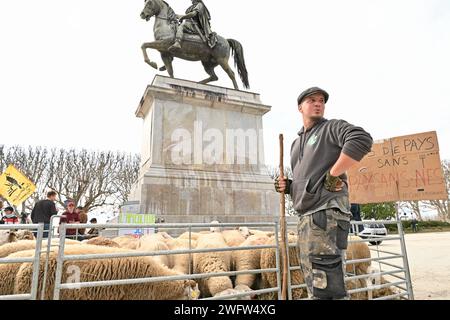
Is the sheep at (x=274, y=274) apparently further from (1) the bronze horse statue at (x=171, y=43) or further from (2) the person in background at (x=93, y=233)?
(1) the bronze horse statue at (x=171, y=43)

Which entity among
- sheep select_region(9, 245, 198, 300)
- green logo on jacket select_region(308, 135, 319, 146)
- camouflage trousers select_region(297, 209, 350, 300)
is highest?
green logo on jacket select_region(308, 135, 319, 146)

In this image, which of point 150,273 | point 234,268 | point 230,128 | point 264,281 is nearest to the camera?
point 150,273

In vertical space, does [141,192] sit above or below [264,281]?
above

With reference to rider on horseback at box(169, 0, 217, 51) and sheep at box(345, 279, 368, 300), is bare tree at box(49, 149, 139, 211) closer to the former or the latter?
rider on horseback at box(169, 0, 217, 51)

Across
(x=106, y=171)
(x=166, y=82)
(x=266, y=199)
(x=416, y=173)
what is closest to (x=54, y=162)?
(x=106, y=171)

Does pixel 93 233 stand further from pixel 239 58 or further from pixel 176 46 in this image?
pixel 239 58

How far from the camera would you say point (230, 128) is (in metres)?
10.3

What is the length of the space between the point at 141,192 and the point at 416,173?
6.51m

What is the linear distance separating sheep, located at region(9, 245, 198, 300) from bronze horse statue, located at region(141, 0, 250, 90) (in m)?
8.53

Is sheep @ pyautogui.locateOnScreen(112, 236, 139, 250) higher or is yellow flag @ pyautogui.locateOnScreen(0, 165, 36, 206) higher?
yellow flag @ pyautogui.locateOnScreen(0, 165, 36, 206)

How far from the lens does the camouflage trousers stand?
73.9 inches

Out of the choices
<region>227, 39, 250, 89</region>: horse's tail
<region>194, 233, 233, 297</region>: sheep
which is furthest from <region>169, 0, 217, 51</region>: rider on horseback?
<region>194, 233, 233, 297</region>: sheep

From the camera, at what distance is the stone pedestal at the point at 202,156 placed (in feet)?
27.7
